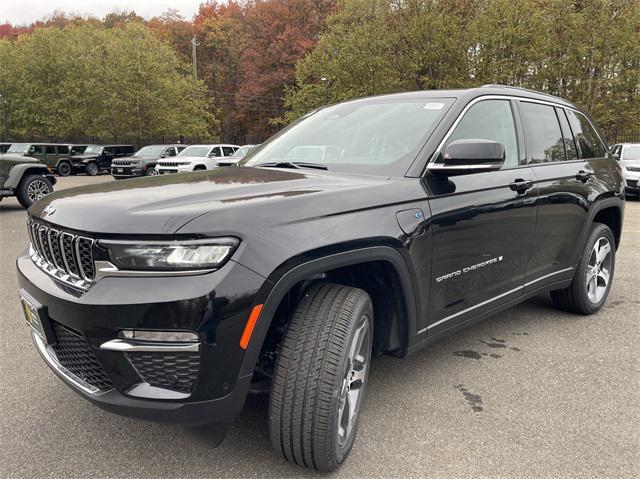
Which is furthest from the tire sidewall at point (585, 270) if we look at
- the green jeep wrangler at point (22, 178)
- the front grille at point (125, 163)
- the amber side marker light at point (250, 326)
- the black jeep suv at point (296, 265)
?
the front grille at point (125, 163)

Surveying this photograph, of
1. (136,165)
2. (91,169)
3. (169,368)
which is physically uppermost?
(169,368)

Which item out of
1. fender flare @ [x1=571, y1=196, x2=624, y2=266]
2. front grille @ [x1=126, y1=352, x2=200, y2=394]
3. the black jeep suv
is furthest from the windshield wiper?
fender flare @ [x1=571, y1=196, x2=624, y2=266]

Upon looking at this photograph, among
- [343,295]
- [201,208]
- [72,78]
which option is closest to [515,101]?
[343,295]

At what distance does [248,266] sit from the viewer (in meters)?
1.90

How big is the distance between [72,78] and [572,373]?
41.1m

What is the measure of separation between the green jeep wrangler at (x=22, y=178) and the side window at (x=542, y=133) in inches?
405

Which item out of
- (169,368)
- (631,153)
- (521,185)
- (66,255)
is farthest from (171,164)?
(169,368)

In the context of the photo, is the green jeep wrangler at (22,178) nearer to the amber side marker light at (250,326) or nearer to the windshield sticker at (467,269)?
the windshield sticker at (467,269)

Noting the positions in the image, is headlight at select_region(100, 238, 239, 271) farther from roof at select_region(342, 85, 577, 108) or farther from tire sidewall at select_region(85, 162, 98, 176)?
tire sidewall at select_region(85, 162, 98, 176)

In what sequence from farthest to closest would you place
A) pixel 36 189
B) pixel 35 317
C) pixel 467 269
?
pixel 36 189 → pixel 467 269 → pixel 35 317

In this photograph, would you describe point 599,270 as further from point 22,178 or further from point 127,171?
point 127,171

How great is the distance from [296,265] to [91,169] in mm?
28368

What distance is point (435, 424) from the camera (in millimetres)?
2670

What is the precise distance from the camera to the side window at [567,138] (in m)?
4.05
